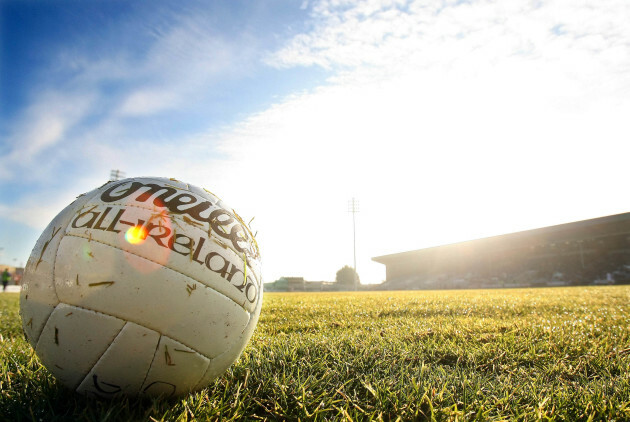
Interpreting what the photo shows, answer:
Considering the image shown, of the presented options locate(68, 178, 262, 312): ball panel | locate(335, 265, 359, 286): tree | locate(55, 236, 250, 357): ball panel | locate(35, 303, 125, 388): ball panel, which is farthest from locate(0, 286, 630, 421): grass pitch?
locate(335, 265, 359, 286): tree

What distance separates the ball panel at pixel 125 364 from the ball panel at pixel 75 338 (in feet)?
0.12

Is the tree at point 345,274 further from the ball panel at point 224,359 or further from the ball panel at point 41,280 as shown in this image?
the ball panel at point 41,280

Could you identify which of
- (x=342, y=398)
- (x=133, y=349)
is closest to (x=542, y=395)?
(x=342, y=398)

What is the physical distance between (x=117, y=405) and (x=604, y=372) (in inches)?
126

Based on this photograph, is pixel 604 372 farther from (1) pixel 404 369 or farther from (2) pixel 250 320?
(2) pixel 250 320

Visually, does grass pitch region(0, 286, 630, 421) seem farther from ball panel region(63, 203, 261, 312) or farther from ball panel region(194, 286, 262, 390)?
ball panel region(63, 203, 261, 312)

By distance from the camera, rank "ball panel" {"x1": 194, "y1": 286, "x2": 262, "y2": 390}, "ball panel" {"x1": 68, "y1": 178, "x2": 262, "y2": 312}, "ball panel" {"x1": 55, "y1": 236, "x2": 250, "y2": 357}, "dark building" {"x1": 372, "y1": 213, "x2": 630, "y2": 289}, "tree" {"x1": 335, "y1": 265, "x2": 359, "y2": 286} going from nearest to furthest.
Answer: "ball panel" {"x1": 55, "y1": 236, "x2": 250, "y2": 357} < "ball panel" {"x1": 68, "y1": 178, "x2": 262, "y2": 312} < "ball panel" {"x1": 194, "y1": 286, "x2": 262, "y2": 390} < "dark building" {"x1": 372, "y1": 213, "x2": 630, "y2": 289} < "tree" {"x1": 335, "y1": 265, "x2": 359, "y2": 286}

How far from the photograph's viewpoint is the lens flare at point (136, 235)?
78.6 inches

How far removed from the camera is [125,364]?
194 cm

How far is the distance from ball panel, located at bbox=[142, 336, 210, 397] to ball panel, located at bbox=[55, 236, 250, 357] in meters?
0.05

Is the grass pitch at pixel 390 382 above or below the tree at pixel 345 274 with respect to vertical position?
above

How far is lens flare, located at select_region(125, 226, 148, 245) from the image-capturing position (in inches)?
78.6

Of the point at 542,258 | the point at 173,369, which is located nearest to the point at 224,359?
the point at 173,369

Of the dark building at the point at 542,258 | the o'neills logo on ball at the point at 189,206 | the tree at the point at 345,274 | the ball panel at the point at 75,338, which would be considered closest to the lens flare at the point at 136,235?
the o'neills logo on ball at the point at 189,206
